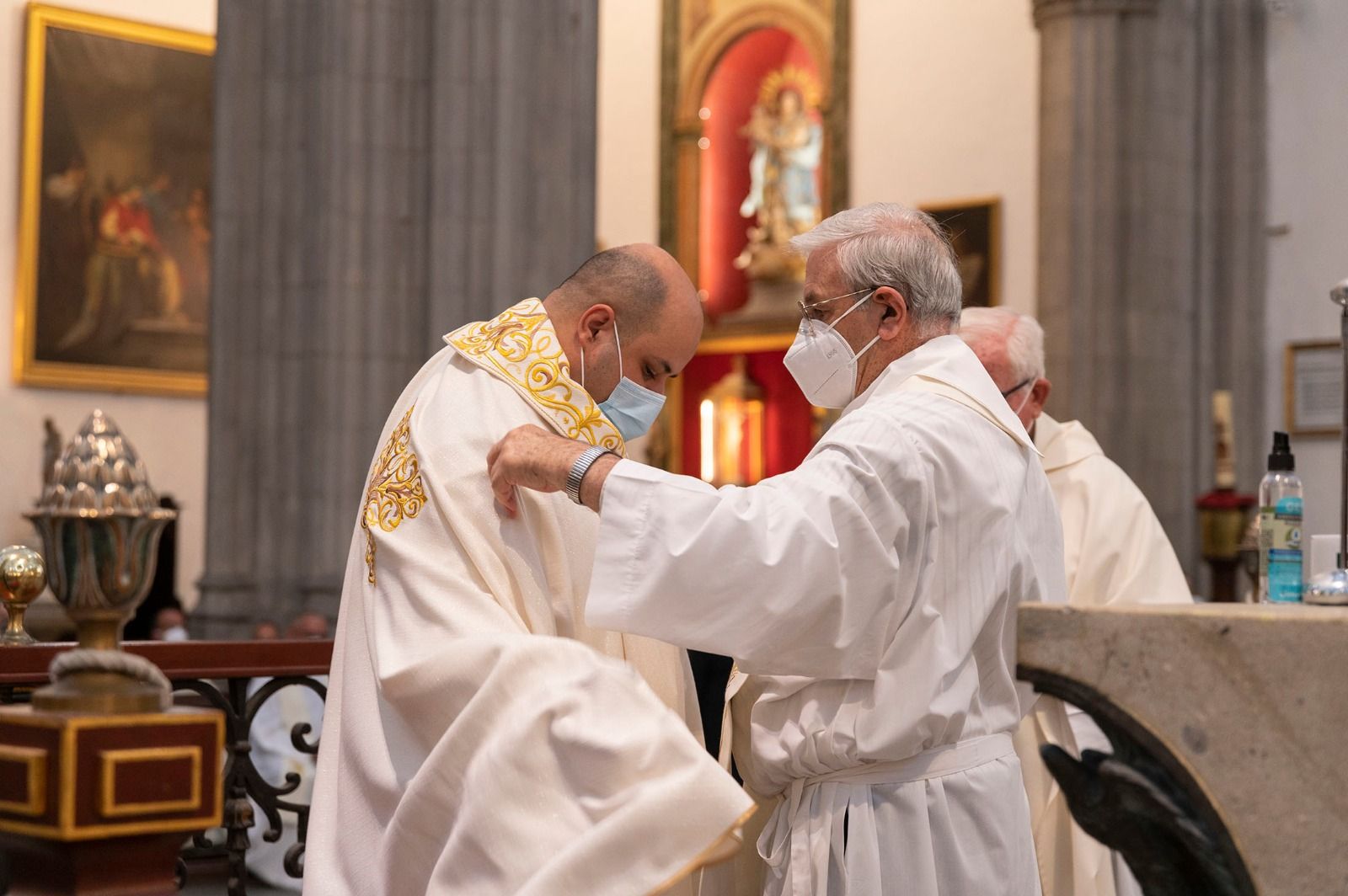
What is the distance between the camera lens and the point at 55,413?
1603cm

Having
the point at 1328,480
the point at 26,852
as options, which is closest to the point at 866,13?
the point at 1328,480

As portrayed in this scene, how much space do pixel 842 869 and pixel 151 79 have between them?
15.5 metres

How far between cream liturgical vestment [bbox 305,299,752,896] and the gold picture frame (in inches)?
400

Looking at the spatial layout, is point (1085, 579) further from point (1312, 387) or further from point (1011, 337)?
point (1312, 387)

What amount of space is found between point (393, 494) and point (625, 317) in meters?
0.53

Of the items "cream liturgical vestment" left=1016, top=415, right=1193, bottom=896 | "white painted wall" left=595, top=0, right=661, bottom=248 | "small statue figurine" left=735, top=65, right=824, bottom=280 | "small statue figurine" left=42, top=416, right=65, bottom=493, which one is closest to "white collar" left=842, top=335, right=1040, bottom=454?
"cream liturgical vestment" left=1016, top=415, right=1193, bottom=896

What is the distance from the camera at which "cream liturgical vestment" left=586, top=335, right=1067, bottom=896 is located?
2637 mm

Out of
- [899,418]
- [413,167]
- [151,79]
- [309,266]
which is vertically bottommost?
[899,418]

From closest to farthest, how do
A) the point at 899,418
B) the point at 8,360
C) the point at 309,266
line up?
1. the point at 899,418
2. the point at 309,266
3. the point at 8,360

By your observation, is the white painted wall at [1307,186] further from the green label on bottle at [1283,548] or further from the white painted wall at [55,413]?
the white painted wall at [55,413]

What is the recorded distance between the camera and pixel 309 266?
304 inches

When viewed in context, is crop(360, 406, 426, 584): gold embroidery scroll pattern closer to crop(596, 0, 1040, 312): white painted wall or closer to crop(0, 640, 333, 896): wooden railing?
crop(0, 640, 333, 896): wooden railing

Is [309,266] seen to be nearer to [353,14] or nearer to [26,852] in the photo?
[353,14]

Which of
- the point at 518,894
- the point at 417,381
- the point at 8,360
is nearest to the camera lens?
the point at 518,894
